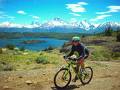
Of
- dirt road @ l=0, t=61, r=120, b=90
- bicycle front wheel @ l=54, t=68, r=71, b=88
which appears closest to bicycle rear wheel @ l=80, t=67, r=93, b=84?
dirt road @ l=0, t=61, r=120, b=90

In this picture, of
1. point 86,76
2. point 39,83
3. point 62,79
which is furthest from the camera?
point 86,76

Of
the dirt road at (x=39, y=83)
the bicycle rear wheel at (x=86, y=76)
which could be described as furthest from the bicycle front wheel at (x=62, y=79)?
the bicycle rear wheel at (x=86, y=76)

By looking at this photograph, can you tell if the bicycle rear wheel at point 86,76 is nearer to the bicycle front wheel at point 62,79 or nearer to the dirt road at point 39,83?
the dirt road at point 39,83

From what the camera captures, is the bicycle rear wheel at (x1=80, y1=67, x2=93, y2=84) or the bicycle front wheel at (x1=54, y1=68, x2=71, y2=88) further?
the bicycle rear wheel at (x1=80, y1=67, x2=93, y2=84)

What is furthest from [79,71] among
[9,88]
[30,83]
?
[9,88]

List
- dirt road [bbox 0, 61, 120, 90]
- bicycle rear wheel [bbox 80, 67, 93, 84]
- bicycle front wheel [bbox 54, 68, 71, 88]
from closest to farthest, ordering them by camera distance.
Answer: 1. bicycle front wheel [bbox 54, 68, 71, 88]
2. dirt road [bbox 0, 61, 120, 90]
3. bicycle rear wheel [bbox 80, 67, 93, 84]

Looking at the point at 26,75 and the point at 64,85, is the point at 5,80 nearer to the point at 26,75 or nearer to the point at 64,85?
the point at 26,75

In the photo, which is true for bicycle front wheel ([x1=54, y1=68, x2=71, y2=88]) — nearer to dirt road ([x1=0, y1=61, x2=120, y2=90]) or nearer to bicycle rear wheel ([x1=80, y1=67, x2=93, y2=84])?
dirt road ([x1=0, y1=61, x2=120, y2=90])

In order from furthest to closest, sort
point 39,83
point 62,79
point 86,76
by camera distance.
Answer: point 86,76
point 39,83
point 62,79

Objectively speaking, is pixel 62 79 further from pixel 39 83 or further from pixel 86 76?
pixel 86 76

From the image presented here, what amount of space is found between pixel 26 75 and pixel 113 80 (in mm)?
5033

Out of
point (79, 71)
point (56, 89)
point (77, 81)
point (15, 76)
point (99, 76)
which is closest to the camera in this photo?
point (56, 89)

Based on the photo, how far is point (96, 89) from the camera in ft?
39.1

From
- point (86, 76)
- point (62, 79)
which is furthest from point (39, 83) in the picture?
point (86, 76)
